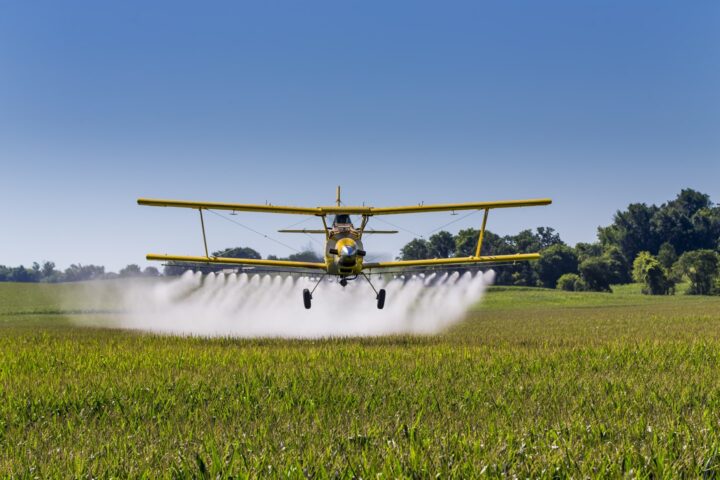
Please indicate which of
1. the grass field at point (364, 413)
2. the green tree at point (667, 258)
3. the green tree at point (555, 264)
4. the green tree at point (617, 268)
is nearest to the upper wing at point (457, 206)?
the grass field at point (364, 413)

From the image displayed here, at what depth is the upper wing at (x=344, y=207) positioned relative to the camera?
27859 mm

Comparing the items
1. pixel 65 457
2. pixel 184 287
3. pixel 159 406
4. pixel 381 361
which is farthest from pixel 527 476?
pixel 184 287

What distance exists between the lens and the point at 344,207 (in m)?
27.9

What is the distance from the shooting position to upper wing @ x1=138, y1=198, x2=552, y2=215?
27859mm

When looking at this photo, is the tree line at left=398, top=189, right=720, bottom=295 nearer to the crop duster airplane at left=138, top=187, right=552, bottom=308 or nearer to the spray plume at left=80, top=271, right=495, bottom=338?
the spray plume at left=80, top=271, right=495, bottom=338

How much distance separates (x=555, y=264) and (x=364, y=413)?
155m

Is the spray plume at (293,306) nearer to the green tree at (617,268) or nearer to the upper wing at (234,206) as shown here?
the upper wing at (234,206)

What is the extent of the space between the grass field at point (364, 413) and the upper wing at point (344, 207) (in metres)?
8.12

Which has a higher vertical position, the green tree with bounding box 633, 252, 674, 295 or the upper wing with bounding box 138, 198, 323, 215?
the upper wing with bounding box 138, 198, 323, 215

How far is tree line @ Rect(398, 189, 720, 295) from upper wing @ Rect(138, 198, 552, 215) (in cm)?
10987

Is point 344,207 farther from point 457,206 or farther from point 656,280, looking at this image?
point 656,280

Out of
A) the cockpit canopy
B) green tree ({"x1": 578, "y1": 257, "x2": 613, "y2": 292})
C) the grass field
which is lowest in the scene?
the grass field

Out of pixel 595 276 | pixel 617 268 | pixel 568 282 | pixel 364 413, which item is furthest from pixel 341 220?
pixel 617 268

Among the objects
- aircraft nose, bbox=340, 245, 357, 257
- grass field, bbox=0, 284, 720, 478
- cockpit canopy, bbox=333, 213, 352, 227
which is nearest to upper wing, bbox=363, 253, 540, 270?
cockpit canopy, bbox=333, 213, 352, 227
